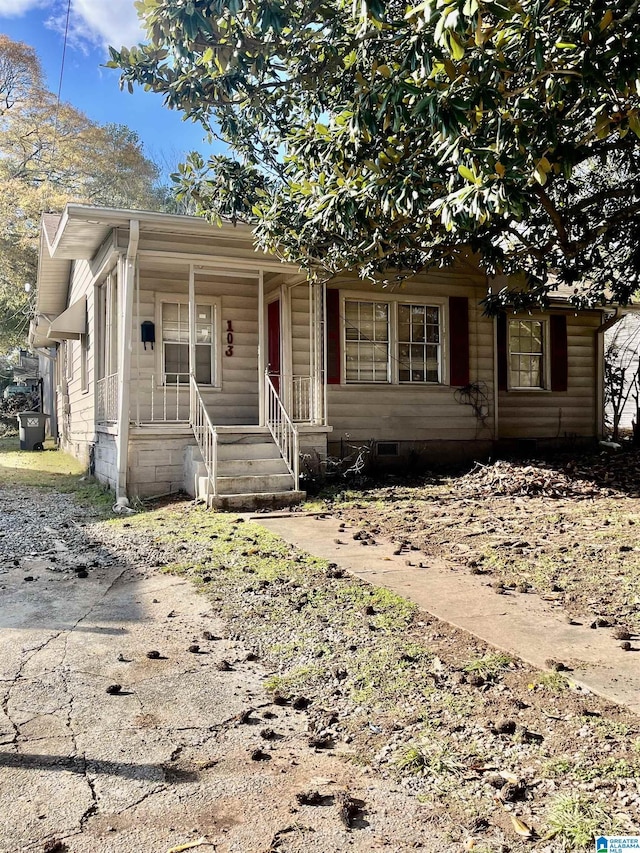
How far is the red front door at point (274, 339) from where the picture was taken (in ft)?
35.1

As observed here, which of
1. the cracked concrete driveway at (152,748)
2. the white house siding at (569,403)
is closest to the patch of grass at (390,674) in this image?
the cracked concrete driveway at (152,748)

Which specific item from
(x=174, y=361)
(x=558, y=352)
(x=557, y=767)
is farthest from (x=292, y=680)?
(x=558, y=352)

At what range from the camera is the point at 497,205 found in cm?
388

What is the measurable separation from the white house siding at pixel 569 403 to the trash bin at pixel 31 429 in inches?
464

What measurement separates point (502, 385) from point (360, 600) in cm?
852

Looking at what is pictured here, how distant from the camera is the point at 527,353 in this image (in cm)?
1245

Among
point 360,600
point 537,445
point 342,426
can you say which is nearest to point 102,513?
point 342,426

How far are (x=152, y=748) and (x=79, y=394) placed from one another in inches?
487

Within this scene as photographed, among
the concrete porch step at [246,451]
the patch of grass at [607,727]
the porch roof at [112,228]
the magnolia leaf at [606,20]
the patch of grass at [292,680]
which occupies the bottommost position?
the patch of grass at [292,680]

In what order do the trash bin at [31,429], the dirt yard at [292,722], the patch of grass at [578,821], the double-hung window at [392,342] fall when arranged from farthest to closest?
the trash bin at [31,429] < the double-hung window at [392,342] < the dirt yard at [292,722] < the patch of grass at [578,821]

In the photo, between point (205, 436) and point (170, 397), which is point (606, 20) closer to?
point (205, 436)

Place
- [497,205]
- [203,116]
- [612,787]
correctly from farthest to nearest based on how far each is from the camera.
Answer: [203,116], [497,205], [612,787]

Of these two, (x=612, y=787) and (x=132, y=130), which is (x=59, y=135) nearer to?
(x=132, y=130)

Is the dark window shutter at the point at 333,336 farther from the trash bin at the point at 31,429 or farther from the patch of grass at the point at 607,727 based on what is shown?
the trash bin at the point at 31,429
